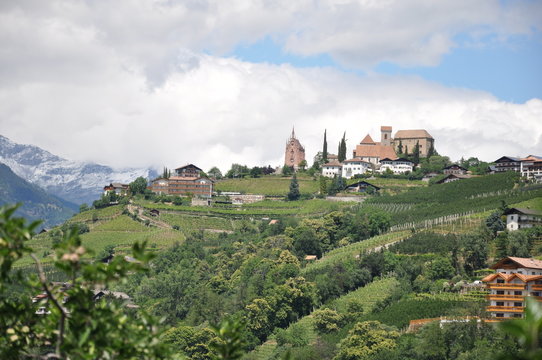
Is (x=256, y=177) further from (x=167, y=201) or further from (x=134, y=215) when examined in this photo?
(x=134, y=215)

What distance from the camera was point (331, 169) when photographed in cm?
13125

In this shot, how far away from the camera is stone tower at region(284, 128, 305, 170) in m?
157

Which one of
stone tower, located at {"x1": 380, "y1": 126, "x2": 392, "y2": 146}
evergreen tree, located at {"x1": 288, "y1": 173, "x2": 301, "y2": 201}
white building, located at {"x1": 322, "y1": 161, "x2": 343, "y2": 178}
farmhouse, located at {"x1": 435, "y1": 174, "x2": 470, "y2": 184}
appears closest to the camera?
farmhouse, located at {"x1": 435, "y1": 174, "x2": 470, "y2": 184}

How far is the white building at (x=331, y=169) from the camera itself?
130 m

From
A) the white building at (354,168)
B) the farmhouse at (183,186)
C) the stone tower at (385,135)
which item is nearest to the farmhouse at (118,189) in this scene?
the farmhouse at (183,186)

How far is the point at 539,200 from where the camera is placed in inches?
3103

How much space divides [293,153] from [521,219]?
294ft

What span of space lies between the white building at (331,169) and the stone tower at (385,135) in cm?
2603

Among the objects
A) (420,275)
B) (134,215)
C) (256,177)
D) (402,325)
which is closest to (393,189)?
Answer: (256,177)

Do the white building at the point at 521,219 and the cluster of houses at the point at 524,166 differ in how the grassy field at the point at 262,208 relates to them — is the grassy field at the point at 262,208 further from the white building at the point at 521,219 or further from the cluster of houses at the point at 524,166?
the white building at the point at 521,219

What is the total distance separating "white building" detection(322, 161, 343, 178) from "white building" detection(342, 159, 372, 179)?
3.12 ft

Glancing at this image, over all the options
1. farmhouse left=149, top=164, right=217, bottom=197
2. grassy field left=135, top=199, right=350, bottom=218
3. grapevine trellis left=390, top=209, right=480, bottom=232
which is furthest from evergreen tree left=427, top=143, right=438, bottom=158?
grapevine trellis left=390, top=209, right=480, bottom=232

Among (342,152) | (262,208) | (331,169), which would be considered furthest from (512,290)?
(342,152)

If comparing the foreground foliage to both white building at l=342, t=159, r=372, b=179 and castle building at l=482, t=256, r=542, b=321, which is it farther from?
white building at l=342, t=159, r=372, b=179
